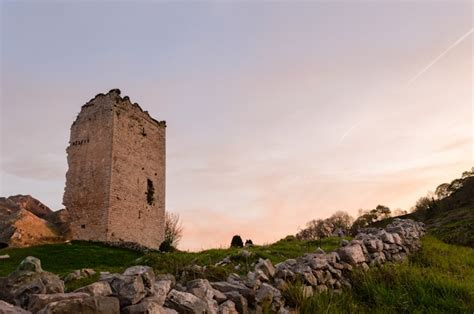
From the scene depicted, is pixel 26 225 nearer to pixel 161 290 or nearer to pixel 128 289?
pixel 161 290

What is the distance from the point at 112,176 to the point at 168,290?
76.3 ft

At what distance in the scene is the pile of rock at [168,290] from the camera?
2939 millimetres

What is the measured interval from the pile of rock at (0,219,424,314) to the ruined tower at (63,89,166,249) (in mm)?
20414

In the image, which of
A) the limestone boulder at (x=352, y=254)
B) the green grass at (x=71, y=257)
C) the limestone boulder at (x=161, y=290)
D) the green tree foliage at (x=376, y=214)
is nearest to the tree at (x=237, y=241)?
the green grass at (x=71, y=257)

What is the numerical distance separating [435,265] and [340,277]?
3.90 metres

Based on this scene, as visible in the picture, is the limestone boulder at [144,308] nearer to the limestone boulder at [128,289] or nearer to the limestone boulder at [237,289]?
the limestone boulder at [128,289]

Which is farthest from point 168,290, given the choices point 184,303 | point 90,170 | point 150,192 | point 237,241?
point 150,192

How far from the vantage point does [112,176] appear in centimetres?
2570

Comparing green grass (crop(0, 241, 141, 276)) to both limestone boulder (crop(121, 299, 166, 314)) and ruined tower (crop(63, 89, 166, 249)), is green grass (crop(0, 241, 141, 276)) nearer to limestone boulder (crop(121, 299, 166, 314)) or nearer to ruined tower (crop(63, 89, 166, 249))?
ruined tower (crop(63, 89, 166, 249))

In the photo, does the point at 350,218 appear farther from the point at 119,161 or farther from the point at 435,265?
the point at 435,265

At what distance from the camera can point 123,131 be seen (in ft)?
90.5

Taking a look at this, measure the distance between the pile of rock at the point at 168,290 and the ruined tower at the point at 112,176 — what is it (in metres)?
20.4

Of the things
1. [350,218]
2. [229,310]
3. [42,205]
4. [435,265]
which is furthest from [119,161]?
[350,218]

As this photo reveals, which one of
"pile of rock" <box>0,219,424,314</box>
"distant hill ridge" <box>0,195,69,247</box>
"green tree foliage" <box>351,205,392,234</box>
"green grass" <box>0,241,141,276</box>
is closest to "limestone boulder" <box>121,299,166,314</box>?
"pile of rock" <box>0,219,424,314</box>
